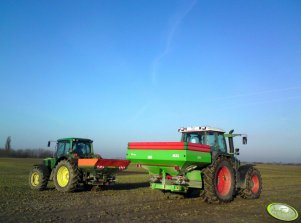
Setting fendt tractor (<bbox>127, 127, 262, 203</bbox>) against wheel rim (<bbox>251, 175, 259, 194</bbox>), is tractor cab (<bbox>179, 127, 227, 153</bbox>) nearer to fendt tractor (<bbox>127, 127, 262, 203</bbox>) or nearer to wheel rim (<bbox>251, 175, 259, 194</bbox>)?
fendt tractor (<bbox>127, 127, 262, 203</bbox>)

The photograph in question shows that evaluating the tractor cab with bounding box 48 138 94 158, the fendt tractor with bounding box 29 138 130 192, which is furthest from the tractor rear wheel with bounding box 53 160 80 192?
the tractor cab with bounding box 48 138 94 158

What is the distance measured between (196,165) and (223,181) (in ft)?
5.16

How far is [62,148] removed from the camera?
16953 mm

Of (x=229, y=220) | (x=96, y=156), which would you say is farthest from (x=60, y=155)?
(x=229, y=220)

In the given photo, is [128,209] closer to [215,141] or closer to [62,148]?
[215,141]

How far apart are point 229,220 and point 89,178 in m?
7.84

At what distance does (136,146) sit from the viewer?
13.0 meters

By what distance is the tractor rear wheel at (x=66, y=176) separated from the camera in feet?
49.2

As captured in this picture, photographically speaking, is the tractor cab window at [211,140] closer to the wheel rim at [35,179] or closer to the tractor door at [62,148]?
the tractor door at [62,148]

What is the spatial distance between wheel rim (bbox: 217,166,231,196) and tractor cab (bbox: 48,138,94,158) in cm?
658

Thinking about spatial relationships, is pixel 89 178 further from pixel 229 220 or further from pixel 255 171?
pixel 229 220

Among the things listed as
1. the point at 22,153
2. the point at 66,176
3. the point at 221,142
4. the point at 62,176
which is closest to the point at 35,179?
the point at 62,176

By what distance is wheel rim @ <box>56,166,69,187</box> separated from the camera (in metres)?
15.7

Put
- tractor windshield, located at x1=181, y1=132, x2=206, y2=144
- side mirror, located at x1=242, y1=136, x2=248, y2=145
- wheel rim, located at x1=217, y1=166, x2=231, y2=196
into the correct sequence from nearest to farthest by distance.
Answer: wheel rim, located at x1=217, y1=166, x2=231, y2=196
tractor windshield, located at x1=181, y1=132, x2=206, y2=144
side mirror, located at x1=242, y1=136, x2=248, y2=145
